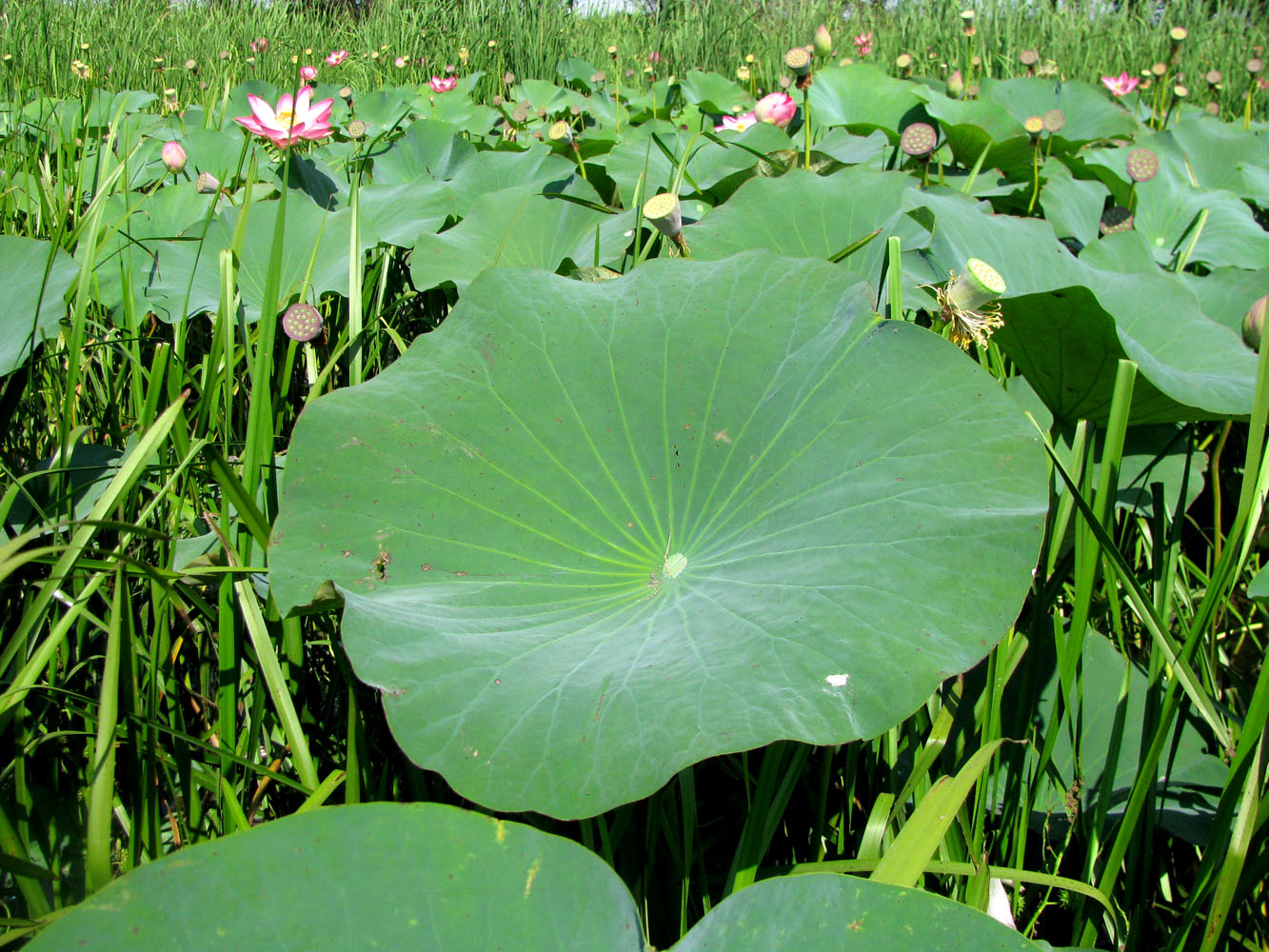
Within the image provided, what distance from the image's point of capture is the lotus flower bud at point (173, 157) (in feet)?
6.05

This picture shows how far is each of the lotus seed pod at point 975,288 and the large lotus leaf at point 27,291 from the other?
969mm

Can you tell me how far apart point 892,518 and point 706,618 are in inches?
6.3

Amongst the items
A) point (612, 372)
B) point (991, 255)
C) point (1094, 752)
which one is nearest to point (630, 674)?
point (612, 372)

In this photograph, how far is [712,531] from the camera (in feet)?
2.35

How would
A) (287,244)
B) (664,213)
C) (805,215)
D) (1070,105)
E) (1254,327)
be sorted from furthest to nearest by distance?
1. (1070,105)
2. (287,244)
3. (805,215)
4. (664,213)
5. (1254,327)

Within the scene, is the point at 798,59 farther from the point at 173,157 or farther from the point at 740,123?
the point at 173,157

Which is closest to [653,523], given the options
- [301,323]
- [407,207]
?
[301,323]

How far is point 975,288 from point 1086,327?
124mm

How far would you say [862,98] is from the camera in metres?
2.21

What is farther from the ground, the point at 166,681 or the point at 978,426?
the point at 978,426

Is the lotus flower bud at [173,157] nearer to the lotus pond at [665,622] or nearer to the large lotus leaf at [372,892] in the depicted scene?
the lotus pond at [665,622]

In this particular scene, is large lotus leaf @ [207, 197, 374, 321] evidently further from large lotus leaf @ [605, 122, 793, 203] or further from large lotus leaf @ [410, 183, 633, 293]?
large lotus leaf @ [605, 122, 793, 203]

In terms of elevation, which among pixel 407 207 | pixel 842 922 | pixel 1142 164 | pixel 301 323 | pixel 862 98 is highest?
pixel 862 98

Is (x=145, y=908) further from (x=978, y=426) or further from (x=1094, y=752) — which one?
(x=1094, y=752)
